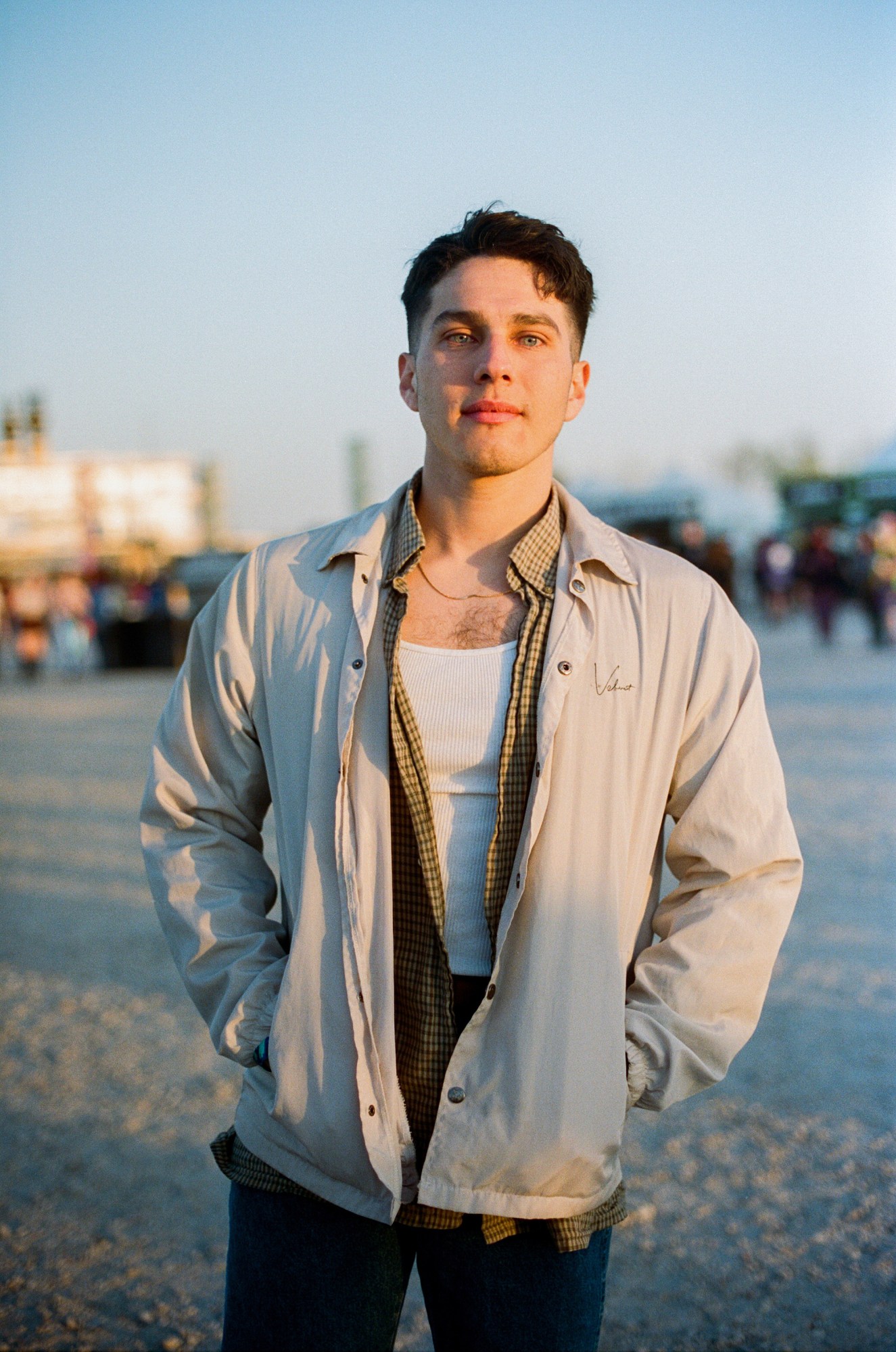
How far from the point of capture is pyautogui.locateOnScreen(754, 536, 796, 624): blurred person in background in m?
25.8

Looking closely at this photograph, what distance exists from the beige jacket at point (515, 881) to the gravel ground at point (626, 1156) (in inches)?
59.3

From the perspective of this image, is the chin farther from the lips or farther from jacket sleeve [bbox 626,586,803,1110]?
jacket sleeve [bbox 626,586,803,1110]

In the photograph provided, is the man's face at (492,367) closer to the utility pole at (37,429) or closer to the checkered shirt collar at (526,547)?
the checkered shirt collar at (526,547)

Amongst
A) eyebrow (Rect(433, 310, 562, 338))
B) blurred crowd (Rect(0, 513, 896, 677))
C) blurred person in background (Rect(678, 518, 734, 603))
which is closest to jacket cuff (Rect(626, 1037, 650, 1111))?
eyebrow (Rect(433, 310, 562, 338))

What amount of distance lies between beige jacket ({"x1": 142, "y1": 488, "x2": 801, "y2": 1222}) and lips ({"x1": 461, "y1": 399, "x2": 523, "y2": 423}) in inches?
10.1

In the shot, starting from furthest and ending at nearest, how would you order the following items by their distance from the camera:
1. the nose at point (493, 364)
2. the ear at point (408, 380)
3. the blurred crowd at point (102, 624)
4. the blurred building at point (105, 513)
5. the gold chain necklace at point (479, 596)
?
the blurred building at point (105, 513) < the blurred crowd at point (102, 624) < the ear at point (408, 380) < the gold chain necklace at point (479, 596) < the nose at point (493, 364)

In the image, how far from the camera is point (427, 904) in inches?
85.7

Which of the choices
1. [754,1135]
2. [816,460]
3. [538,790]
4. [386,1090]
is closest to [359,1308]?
[386,1090]

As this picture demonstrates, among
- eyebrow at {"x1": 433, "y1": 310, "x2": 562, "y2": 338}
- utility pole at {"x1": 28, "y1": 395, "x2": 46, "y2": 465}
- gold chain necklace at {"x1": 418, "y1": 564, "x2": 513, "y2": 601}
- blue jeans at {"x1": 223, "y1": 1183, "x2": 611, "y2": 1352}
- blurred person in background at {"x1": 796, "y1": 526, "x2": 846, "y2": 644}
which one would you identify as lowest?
blurred person in background at {"x1": 796, "y1": 526, "x2": 846, "y2": 644}

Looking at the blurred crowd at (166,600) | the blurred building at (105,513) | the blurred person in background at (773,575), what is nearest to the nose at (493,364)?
the blurred crowd at (166,600)

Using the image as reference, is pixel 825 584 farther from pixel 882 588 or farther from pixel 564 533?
pixel 564 533

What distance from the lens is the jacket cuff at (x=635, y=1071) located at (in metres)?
2.16

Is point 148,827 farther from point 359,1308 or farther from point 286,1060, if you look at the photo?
point 359,1308

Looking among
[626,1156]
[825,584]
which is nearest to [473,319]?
[626,1156]
